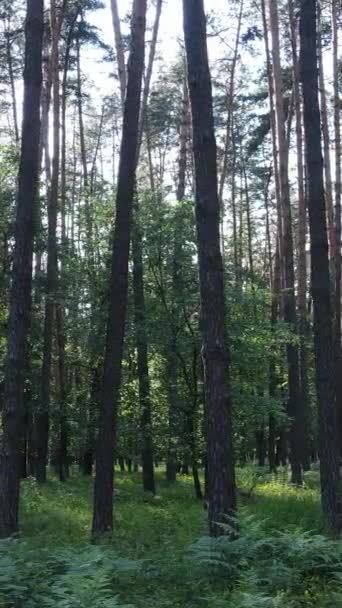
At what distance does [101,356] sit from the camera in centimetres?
1862

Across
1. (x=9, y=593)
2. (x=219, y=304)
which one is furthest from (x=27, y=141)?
(x=9, y=593)

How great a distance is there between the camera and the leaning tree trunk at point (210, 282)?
7.75 metres

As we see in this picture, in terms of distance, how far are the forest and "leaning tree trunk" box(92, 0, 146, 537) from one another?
3 centimetres

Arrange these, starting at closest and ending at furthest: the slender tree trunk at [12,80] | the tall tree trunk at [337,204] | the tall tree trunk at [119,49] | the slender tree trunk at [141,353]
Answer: the slender tree trunk at [141,353], the tall tree trunk at [119,49], the tall tree trunk at [337,204], the slender tree trunk at [12,80]

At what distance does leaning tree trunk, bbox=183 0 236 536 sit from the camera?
7.75m

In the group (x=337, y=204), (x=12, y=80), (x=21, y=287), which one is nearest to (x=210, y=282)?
(x=21, y=287)

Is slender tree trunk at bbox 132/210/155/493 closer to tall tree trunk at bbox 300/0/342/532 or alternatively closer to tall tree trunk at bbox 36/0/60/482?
tall tree trunk at bbox 36/0/60/482

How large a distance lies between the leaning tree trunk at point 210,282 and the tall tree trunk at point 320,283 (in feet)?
7.19

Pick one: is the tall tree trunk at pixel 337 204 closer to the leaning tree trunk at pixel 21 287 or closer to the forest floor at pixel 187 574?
the forest floor at pixel 187 574

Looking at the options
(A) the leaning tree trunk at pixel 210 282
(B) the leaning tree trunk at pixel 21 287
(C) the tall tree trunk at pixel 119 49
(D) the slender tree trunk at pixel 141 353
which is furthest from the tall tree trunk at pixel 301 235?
(A) the leaning tree trunk at pixel 210 282

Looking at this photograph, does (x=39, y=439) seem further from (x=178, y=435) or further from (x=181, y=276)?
(x=181, y=276)

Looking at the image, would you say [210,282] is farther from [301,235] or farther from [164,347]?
[301,235]

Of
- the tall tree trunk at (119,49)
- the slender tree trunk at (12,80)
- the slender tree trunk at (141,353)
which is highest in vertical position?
the slender tree trunk at (12,80)

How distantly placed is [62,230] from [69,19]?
8.72 m
